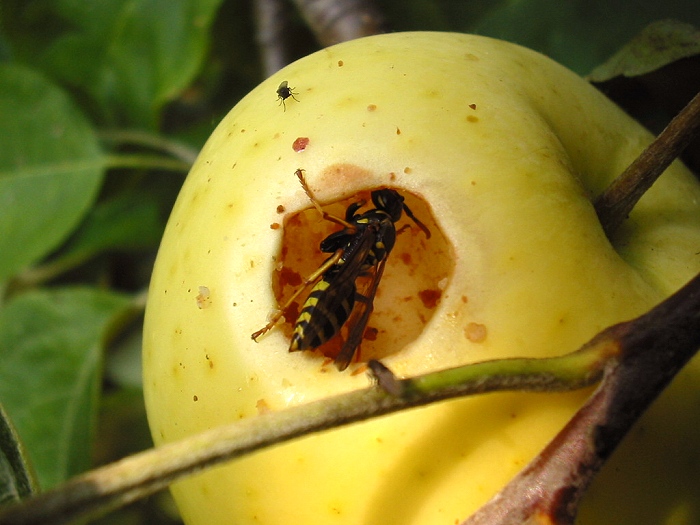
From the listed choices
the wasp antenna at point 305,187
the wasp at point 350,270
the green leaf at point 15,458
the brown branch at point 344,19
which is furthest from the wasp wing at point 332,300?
the brown branch at point 344,19

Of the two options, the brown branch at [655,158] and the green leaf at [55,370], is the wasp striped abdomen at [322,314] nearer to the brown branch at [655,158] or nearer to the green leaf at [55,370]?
the brown branch at [655,158]

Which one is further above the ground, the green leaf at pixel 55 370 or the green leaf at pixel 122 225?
the green leaf at pixel 122 225

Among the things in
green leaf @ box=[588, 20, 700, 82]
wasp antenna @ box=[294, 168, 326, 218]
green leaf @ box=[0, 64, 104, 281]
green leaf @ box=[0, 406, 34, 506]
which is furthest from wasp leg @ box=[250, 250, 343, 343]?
green leaf @ box=[0, 64, 104, 281]

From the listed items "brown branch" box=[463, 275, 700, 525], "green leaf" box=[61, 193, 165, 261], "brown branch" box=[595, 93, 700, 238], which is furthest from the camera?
"green leaf" box=[61, 193, 165, 261]

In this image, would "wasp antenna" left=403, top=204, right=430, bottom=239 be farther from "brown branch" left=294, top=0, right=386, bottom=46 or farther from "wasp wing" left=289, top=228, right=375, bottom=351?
"brown branch" left=294, top=0, right=386, bottom=46

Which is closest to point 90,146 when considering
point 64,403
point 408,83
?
point 64,403

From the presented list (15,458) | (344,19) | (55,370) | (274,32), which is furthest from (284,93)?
(55,370)
